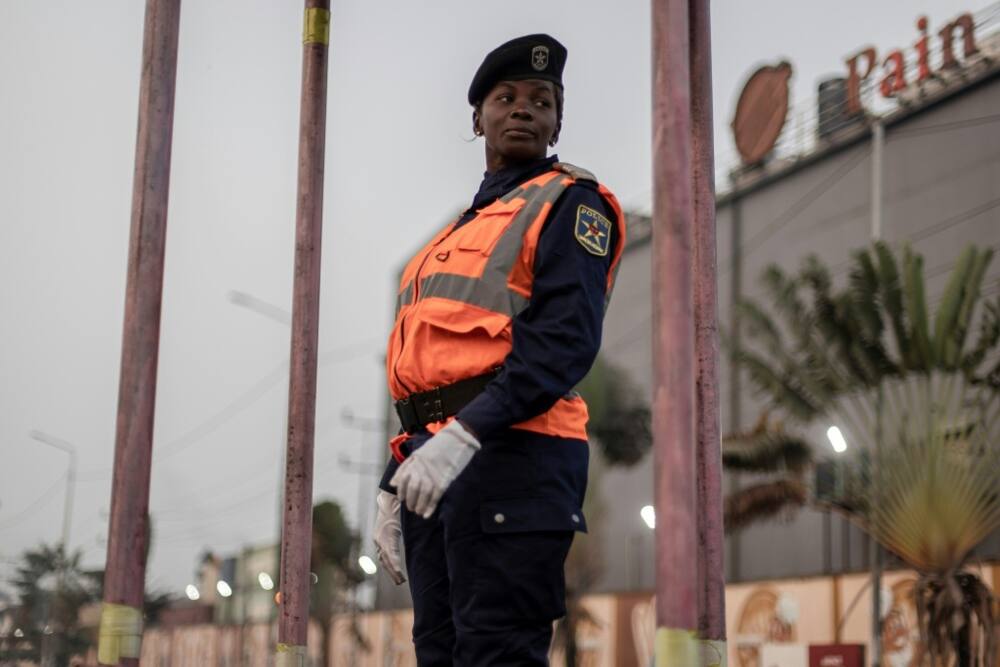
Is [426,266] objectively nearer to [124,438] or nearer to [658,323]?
[124,438]

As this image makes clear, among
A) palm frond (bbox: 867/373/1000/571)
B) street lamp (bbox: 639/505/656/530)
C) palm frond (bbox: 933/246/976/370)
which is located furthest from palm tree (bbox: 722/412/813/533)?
street lamp (bbox: 639/505/656/530)

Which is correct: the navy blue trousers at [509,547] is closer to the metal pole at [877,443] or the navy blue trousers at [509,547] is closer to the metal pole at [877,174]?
the metal pole at [877,443]

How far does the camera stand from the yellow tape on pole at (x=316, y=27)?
12.0ft

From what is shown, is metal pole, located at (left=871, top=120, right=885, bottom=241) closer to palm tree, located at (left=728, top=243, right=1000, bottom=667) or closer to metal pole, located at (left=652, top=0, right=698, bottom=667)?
palm tree, located at (left=728, top=243, right=1000, bottom=667)

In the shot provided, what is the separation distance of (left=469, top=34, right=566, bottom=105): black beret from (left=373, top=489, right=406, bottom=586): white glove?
101 cm

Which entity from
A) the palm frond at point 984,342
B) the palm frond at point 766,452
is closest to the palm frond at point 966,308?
the palm frond at point 984,342

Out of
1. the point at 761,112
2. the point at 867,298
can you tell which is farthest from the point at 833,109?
the point at 867,298

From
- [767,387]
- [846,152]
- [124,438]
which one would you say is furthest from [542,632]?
[846,152]

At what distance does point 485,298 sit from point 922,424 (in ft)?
48.8

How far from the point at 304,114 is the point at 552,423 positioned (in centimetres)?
119

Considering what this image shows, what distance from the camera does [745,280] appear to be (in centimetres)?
2769

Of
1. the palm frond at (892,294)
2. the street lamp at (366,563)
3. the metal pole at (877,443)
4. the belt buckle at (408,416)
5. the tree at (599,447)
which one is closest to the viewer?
the belt buckle at (408,416)

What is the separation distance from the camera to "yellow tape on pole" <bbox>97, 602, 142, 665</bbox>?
2.82 metres

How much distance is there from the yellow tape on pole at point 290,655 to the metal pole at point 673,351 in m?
1.37
